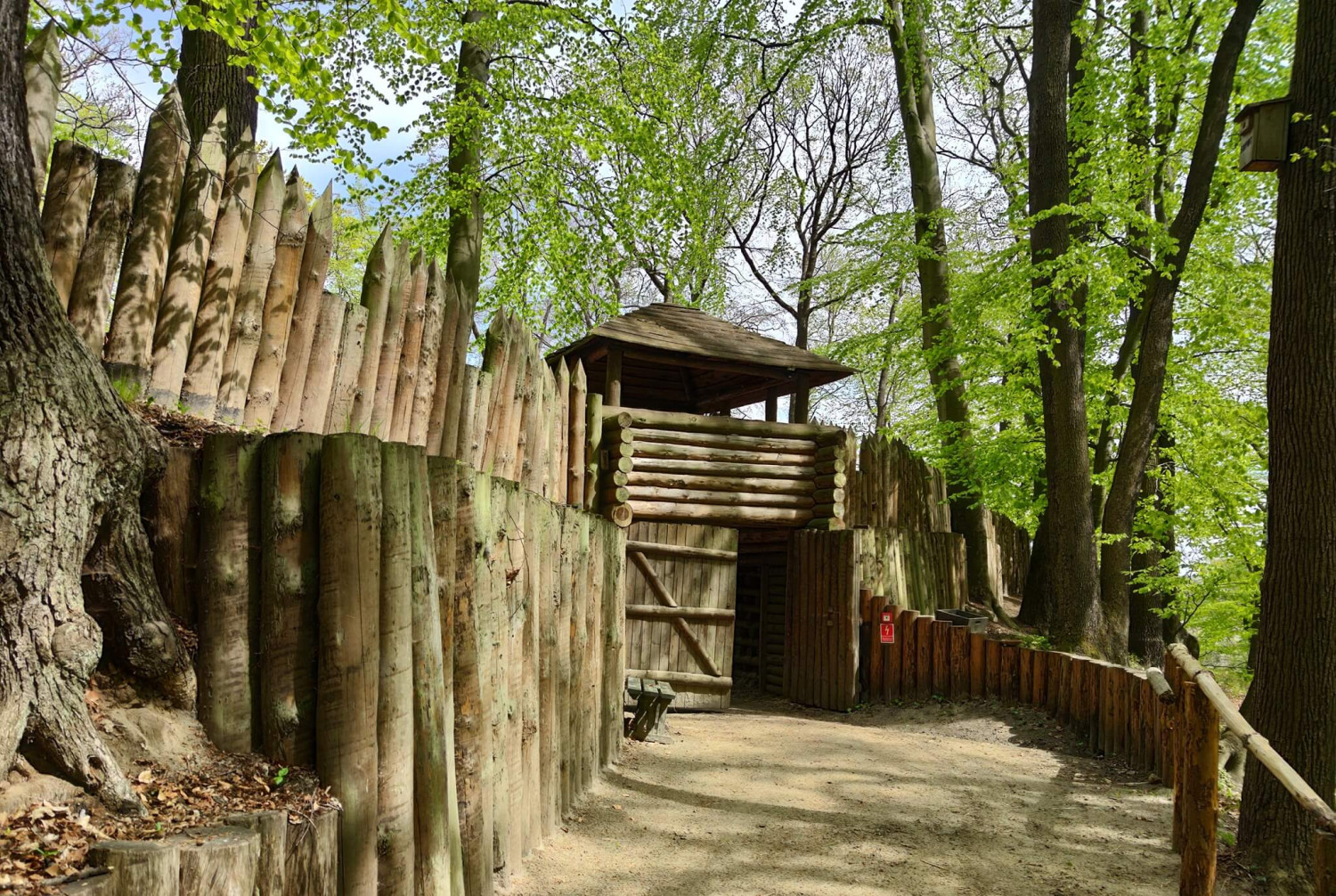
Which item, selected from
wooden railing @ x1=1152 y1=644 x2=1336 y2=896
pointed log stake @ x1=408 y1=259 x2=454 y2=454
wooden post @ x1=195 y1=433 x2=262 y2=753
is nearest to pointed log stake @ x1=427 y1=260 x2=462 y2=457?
pointed log stake @ x1=408 y1=259 x2=454 y2=454

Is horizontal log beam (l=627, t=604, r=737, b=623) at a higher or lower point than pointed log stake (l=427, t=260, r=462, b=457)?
lower

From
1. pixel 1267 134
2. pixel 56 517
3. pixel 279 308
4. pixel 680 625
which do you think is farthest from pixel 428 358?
pixel 680 625

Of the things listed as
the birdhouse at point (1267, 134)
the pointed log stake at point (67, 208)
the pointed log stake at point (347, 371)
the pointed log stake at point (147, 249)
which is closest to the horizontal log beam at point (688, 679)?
the pointed log stake at point (347, 371)

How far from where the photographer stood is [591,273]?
1738cm

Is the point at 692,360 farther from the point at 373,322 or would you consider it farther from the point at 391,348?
the point at 373,322

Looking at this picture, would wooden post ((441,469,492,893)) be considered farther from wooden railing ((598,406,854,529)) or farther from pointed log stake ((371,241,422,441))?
wooden railing ((598,406,854,529))

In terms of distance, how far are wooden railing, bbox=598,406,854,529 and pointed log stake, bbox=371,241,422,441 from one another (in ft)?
22.6

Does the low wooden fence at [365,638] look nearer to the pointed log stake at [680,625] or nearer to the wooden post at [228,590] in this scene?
the wooden post at [228,590]

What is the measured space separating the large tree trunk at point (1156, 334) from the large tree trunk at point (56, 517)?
1142 centimetres

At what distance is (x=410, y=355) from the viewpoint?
5.33m

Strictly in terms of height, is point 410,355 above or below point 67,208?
below

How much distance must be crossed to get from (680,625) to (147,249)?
9802 mm

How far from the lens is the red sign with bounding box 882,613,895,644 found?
12.4 meters

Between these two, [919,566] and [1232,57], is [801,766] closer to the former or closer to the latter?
[919,566]
